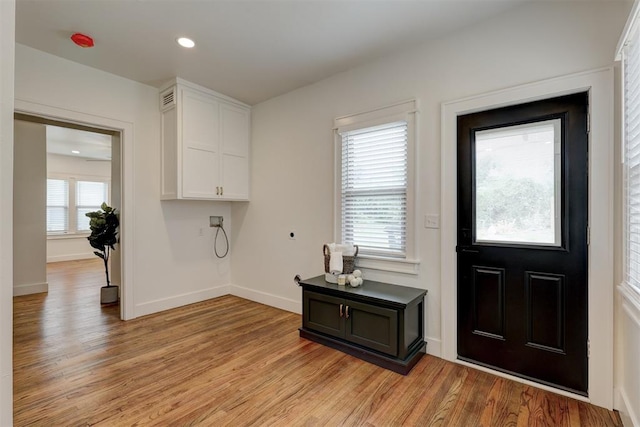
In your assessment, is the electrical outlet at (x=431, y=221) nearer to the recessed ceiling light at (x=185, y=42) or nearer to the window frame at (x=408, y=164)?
the window frame at (x=408, y=164)

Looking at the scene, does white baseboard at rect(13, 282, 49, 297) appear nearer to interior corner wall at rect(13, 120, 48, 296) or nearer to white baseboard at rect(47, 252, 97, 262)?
interior corner wall at rect(13, 120, 48, 296)

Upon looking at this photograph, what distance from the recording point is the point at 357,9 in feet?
7.51

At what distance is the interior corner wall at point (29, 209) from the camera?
15.3ft

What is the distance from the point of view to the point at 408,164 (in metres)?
2.77

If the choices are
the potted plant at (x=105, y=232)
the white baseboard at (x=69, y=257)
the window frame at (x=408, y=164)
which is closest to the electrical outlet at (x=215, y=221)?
the potted plant at (x=105, y=232)

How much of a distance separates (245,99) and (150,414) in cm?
354

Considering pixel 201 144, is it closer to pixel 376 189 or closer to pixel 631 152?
pixel 376 189

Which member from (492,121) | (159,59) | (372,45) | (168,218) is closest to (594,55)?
(492,121)

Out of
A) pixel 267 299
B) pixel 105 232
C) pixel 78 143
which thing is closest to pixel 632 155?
pixel 267 299

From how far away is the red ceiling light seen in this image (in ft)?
8.46

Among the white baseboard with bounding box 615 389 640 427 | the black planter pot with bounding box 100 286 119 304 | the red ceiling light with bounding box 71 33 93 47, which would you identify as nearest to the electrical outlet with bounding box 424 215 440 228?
the white baseboard with bounding box 615 389 640 427

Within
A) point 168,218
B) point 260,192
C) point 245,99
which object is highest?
point 245,99

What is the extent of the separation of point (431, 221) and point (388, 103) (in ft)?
3.98

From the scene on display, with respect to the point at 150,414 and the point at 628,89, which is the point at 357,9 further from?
the point at 150,414
